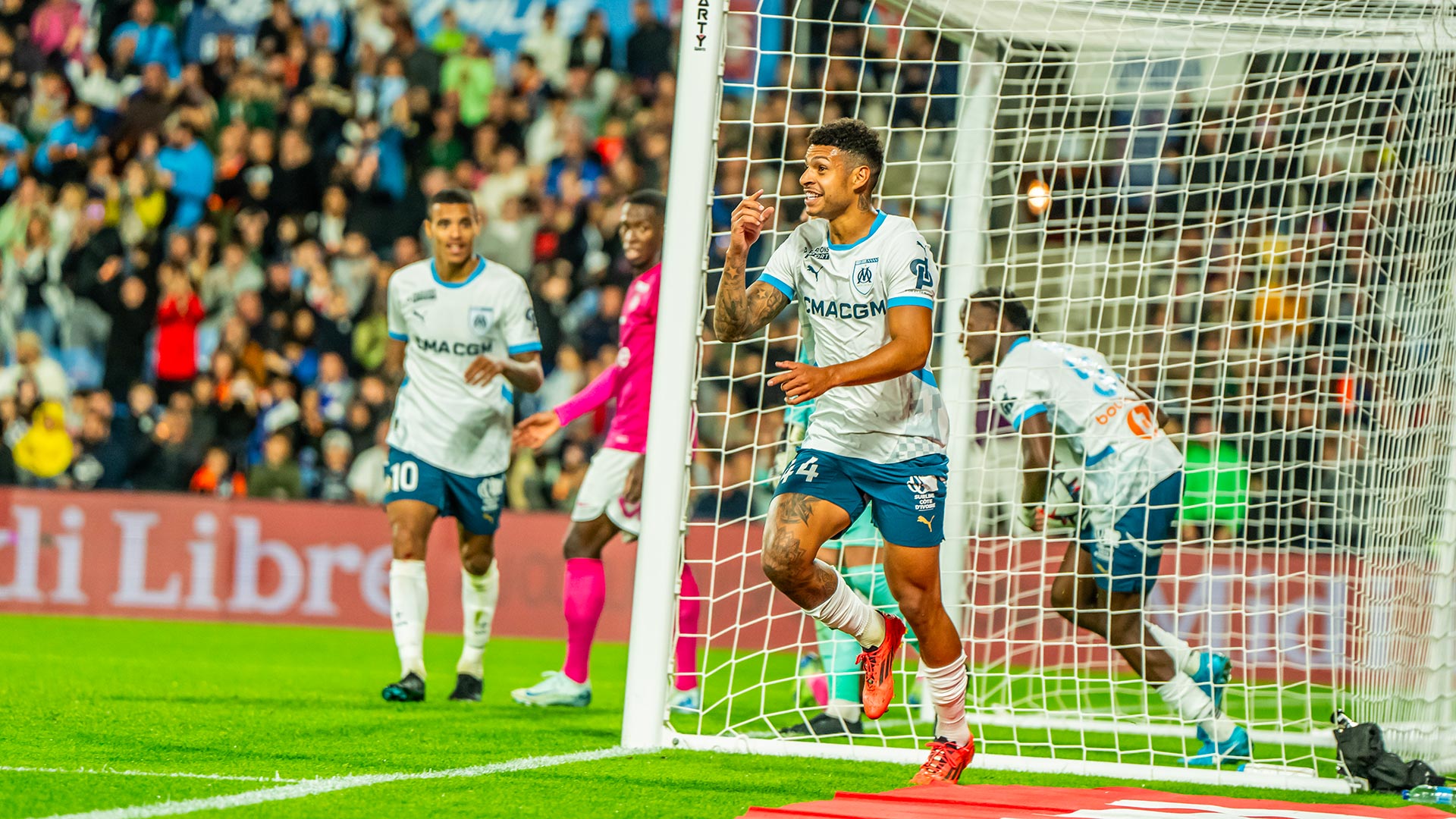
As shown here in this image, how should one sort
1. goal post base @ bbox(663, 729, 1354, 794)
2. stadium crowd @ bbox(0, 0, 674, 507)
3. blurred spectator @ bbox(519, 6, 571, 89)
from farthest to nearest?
blurred spectator @ bbox(519, 6, 571, 89) → stadium crowd @ bbox(0, 0, 674, 507) → goal post base @ bbox(663, 729, 1354, 794)

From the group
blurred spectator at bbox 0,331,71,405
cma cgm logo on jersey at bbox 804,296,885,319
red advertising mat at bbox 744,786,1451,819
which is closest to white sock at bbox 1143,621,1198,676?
red advertising mat at bbox 744,786,1451,819

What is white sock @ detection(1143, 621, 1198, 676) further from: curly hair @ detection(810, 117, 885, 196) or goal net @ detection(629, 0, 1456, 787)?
curly hair @ detection(810, 117, 885, 196)

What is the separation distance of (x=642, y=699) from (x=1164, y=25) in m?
3.69

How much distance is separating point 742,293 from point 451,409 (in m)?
2.63

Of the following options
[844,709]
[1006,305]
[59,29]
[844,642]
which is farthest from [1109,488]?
[59,29]

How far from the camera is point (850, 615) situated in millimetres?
5180

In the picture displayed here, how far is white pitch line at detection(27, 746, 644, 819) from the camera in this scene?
396 cm

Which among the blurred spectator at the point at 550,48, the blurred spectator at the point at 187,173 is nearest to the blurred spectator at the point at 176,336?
the blurred spectator at the point at 187,173

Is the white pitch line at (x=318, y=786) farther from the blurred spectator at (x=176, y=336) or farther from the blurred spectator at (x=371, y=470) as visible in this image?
the blurred spectator at (x=176, y=336)

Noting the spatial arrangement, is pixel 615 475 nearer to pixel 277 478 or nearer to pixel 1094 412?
pixel 1094 412

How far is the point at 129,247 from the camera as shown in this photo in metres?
15.0

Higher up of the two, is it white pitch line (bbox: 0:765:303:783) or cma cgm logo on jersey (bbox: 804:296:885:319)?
cma cgm logo on jersey (bbox: 804:296:885:319)

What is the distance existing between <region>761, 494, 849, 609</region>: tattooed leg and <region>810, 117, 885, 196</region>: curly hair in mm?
1023

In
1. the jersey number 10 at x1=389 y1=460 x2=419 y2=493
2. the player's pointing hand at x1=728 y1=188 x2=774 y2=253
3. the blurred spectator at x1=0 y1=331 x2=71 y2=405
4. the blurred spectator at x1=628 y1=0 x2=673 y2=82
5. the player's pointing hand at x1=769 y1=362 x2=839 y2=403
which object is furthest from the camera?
the blurred spectator at x1=628 y1=0 x2=673 y2=82
